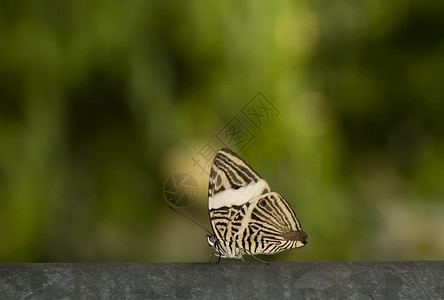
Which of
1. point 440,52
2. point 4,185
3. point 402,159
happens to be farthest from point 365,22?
point 4,185

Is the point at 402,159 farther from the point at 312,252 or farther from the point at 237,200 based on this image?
the point at 237,200

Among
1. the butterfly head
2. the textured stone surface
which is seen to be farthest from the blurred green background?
the textured stone surface

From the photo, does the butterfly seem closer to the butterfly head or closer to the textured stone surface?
the butterfly head

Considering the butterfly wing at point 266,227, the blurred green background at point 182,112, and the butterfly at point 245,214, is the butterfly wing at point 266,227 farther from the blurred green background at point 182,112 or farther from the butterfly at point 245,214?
the blurred green background at point 182,112

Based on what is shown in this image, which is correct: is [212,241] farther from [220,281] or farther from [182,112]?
[182,112]

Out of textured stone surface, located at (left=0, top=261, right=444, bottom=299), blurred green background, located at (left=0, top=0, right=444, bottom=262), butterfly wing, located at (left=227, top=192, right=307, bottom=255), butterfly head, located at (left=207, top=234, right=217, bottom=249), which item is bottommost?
textured stone surface, located at (left=0, top=261, right=444, bottom=299)

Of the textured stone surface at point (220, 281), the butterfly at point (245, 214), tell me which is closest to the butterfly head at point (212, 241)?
the butterfly at point (245, 214)

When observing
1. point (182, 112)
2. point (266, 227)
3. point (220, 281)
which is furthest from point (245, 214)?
point (182, 112)
